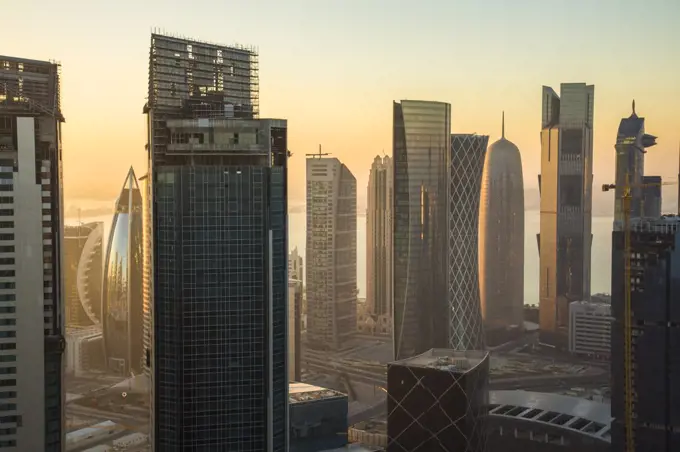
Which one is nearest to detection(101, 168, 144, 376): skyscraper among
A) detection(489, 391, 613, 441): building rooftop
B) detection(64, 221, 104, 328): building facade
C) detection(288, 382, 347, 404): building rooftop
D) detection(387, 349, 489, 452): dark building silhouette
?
detection(64, 221, 104, 328): building facade

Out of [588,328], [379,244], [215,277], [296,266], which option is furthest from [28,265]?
[379,244]

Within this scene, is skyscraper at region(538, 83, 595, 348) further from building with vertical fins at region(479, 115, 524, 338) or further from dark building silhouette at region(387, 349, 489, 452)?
dark building silhouette at region(387, 349, 489, 452)

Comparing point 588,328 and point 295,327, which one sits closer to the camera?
point 295,327

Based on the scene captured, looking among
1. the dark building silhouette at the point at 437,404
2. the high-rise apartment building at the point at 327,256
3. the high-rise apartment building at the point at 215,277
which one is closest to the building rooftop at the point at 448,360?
the dark building silhouette at the point at 437,404

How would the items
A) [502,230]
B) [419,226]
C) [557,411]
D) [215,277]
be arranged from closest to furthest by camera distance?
[215,277] → [557,411] → [419,226] → [502,230]

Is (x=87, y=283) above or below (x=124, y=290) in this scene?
above

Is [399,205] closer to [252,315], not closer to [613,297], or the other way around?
[613,297]

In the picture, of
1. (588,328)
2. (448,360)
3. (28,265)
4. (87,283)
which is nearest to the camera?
(28,265)

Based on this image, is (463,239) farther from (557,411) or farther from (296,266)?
(296,266)
